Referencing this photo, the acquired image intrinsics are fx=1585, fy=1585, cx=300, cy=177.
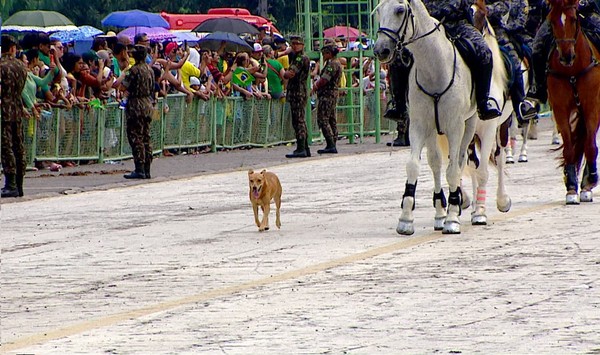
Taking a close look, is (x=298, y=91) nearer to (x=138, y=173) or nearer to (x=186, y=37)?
(x=138, y=173)

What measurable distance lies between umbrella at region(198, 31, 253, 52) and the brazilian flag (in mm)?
2405

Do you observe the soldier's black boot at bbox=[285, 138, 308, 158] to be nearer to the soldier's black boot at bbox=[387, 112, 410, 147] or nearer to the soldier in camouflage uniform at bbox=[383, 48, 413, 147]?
the soldier's black boot at bbox=[387, 112, 410, 147]

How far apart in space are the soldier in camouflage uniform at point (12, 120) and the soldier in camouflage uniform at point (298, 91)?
8414mm

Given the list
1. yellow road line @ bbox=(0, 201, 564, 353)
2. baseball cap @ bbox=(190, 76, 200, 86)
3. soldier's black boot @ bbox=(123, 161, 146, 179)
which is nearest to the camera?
yellow road line @ bbox=(0, 201, 564, 353)

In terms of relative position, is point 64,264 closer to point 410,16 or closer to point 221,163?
point 410,16

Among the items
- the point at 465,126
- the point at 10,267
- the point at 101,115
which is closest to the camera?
the point at 10,267

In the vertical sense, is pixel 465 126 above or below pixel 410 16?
below

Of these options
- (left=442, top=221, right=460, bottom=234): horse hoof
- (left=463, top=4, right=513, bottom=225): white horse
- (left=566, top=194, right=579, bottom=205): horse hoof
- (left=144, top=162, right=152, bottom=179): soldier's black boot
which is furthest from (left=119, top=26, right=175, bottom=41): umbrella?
(left=442, top=221, right=460, bottom=234): horse hoof

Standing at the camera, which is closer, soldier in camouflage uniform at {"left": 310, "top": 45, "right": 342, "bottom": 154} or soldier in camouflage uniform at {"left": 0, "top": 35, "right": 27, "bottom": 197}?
soldier in camouflage uniform at {"left": 0, "top": 35, "right": 27, "bottom": 197}

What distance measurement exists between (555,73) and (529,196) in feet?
5.61

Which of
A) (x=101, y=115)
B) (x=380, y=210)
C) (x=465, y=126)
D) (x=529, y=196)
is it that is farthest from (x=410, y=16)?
(x=101, y=115)

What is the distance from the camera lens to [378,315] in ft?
32.8

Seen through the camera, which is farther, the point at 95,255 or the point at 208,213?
the point at 208,213

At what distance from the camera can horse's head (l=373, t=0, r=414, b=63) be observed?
14195mm
